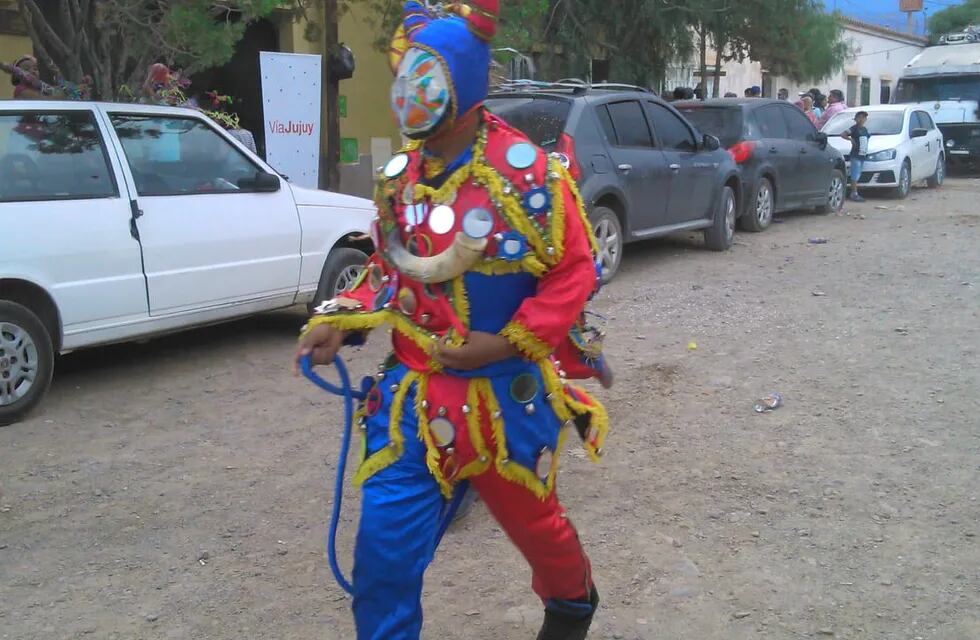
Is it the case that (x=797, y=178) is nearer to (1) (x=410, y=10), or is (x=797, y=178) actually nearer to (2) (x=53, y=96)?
(2) (x=53, y=96)

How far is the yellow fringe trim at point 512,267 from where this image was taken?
7.78 feet

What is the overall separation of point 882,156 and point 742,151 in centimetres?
589

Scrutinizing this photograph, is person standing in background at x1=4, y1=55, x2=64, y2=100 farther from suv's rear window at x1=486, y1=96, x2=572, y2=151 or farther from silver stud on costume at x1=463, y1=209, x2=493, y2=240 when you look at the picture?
silver stud on costume at x1=463, y1=209, x2=493, y2=240

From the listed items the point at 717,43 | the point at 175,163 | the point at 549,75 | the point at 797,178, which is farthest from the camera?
the point at 717,43

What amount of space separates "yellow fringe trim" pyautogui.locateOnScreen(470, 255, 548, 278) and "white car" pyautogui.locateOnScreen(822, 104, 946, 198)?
1544cm

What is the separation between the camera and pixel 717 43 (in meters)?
18.3

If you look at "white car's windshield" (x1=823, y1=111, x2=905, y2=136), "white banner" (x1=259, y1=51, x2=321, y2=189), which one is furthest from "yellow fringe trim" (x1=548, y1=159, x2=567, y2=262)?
"white car's windshield" (x1=823, y1=111, x2=905, y2=136)

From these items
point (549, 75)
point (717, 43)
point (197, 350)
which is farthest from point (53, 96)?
point (717, 43)

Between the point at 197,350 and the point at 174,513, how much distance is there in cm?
289

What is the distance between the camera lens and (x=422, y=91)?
2336mm

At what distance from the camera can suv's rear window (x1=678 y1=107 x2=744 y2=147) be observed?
12188 millimetres

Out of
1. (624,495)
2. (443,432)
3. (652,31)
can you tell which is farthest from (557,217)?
(652,31)

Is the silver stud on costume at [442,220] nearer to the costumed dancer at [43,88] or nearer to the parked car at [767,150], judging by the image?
the costumed dancer at [43,88]

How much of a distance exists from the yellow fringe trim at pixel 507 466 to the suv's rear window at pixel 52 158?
4165mm
